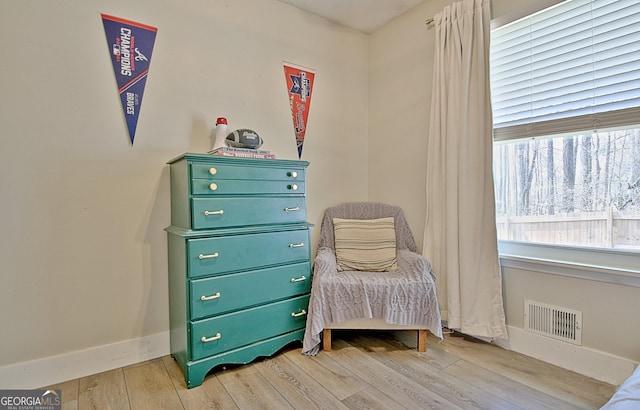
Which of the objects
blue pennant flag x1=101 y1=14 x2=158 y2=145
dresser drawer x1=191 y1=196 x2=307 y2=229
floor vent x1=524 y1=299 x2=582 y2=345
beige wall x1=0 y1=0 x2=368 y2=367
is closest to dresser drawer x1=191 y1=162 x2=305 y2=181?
dresser drawer x1=191 y1=196 x2=307 y2=229

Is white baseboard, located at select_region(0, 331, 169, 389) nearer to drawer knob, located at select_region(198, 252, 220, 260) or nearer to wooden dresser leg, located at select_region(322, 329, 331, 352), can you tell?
drawer knob, located at select_region(198, 252, 220, 260)

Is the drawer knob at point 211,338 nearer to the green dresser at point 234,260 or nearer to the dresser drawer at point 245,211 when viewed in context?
the green dresser at point 234,260

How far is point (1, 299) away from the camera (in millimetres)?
1522

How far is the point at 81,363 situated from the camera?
1.69 meters

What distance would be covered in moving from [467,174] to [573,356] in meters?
1.17

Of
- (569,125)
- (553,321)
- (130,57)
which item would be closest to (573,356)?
(553,321)

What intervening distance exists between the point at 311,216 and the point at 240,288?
3.33 ft

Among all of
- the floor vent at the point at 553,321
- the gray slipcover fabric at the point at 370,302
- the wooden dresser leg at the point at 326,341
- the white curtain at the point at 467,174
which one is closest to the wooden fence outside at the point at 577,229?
the white curtain at the point at 467,174

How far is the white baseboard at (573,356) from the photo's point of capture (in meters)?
1.55

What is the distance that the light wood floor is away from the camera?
4.76 feet

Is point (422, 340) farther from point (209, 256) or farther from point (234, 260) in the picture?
point (209, 256)

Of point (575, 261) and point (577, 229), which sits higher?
point (577, 229)

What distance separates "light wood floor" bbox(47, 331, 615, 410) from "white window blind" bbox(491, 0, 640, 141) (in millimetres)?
1376

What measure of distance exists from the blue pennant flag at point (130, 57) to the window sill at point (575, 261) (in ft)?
8.14
